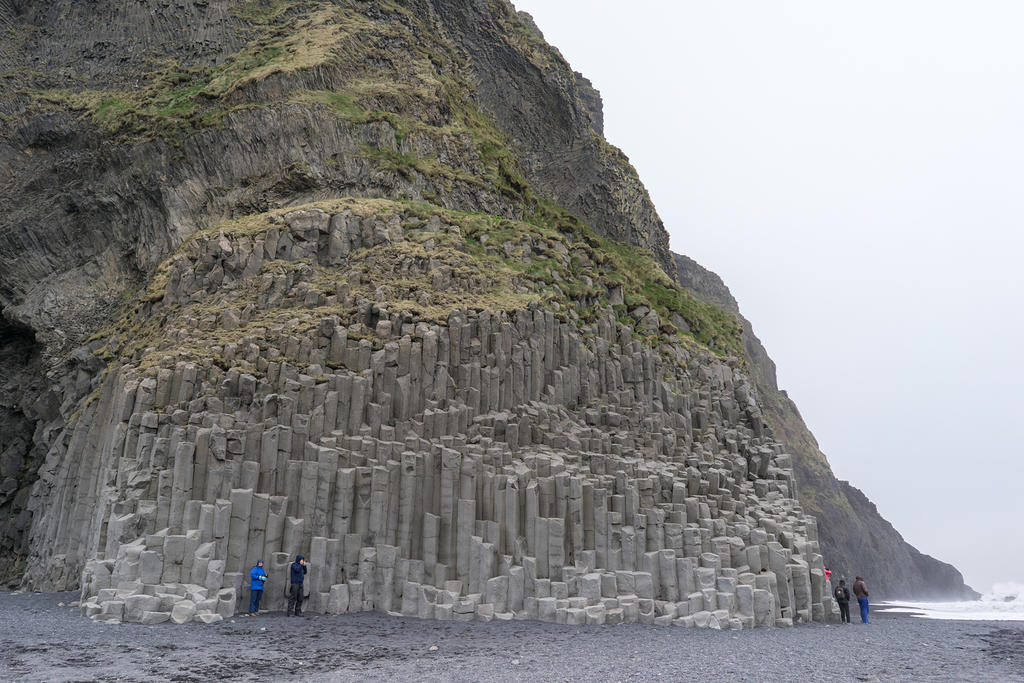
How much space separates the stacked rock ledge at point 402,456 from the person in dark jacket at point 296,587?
1.46 ft

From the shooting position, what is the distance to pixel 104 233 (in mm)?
29281

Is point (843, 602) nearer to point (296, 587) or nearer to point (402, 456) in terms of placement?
point (402, 456)

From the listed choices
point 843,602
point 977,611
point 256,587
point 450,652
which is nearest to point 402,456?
point 256,587

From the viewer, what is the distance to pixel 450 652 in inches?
499

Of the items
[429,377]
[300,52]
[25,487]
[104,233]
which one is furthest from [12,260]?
[429,377]

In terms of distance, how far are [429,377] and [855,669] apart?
11412 millimetres

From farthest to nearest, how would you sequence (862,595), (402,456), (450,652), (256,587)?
1. (862,595)
2. (402,456)
3. (256,587)
4. (450,652)

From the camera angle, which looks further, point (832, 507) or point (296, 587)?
point (832, 507)

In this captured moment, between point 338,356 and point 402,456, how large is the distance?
3.27m

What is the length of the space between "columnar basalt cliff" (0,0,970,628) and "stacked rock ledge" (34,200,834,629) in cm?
8

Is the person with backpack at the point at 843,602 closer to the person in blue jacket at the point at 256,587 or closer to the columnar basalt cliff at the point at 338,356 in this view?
the columnar basalt cliff at the point at 338,356

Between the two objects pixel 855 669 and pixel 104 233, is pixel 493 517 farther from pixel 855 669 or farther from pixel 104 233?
pixel 104 233

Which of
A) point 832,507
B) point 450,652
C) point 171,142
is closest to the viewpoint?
point 450,652

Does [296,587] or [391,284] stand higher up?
[391,284]
